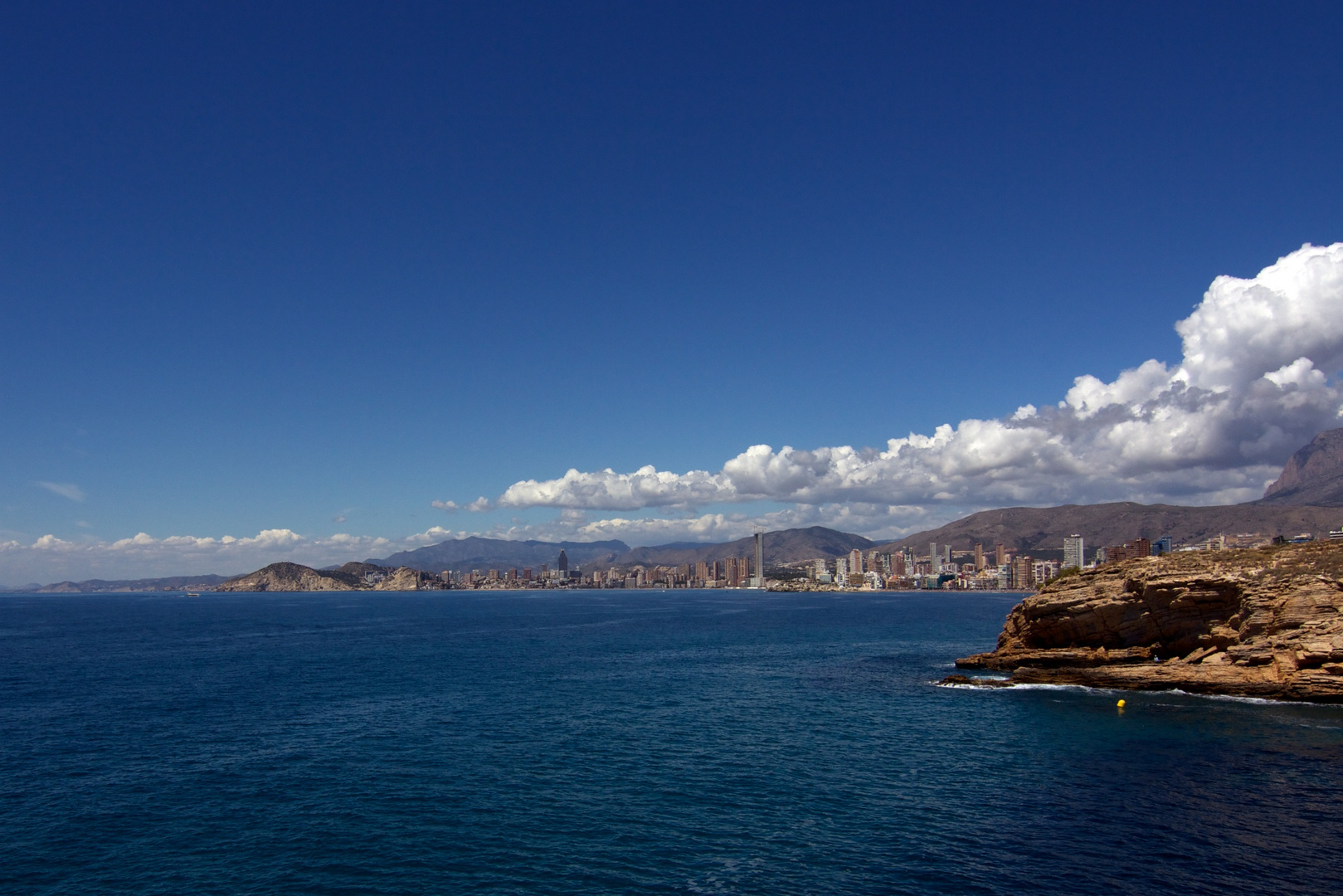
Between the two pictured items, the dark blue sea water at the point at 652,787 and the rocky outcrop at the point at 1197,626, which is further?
the rocky outcrop at the point at 1197,626

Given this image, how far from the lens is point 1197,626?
2945 inches

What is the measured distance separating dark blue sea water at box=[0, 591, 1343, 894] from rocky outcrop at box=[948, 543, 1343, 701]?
4.67m

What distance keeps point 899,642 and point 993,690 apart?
Result: 2079 inches

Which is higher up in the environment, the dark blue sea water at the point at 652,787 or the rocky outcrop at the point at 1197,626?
the rocky outcrop at the point at 1197,626

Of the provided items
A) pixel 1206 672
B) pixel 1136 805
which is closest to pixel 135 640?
pixel 1136 805

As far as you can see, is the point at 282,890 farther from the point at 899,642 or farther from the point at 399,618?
the point at 399,618

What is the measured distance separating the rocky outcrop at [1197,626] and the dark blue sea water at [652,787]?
15.3 feet

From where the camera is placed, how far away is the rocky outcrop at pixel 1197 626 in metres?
64.9

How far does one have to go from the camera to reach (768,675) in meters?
85.6

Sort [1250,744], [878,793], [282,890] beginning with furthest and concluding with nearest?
[1250,744] → [878,793] → [282,890]

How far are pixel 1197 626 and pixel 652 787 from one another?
64.4m

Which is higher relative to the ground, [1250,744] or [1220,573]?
[1220,573]

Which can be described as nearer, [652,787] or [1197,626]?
[652,787]

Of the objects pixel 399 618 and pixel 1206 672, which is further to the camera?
pixel 399 618
